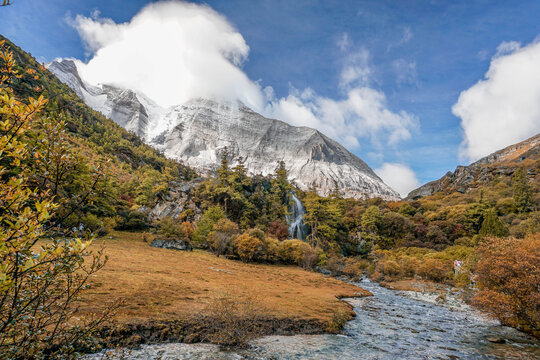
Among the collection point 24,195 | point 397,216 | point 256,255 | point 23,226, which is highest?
point 397,216

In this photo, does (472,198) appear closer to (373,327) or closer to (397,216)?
(397,216)

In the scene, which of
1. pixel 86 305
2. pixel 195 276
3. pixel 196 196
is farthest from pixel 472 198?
pixel 86 305

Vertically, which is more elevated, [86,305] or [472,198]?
[472,198]

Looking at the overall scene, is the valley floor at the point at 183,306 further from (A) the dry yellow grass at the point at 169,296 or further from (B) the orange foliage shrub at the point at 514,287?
(B) the orange foliage shrub at the point at 514,287

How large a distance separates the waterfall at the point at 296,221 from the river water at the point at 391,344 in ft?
148

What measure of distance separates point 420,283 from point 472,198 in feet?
190

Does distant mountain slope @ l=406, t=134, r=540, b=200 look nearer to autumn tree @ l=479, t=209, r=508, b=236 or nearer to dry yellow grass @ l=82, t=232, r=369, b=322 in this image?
autumn tree @ l=479, t=209, r=508, b=236

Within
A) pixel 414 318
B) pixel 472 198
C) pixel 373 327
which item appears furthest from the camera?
pixel 472 198

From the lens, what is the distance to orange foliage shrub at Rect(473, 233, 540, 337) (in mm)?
11508

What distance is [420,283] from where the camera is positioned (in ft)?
110

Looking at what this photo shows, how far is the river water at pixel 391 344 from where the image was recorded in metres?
8.77

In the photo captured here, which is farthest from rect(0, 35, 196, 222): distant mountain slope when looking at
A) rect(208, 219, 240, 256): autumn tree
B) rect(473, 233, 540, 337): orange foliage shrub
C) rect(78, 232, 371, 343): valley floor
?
rect(473, 233, 540, 337): orange foliage shrub

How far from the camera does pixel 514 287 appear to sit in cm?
1162

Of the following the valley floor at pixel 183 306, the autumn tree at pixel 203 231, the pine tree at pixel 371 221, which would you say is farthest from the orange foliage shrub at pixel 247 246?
the pine tree at pixel 371 221
